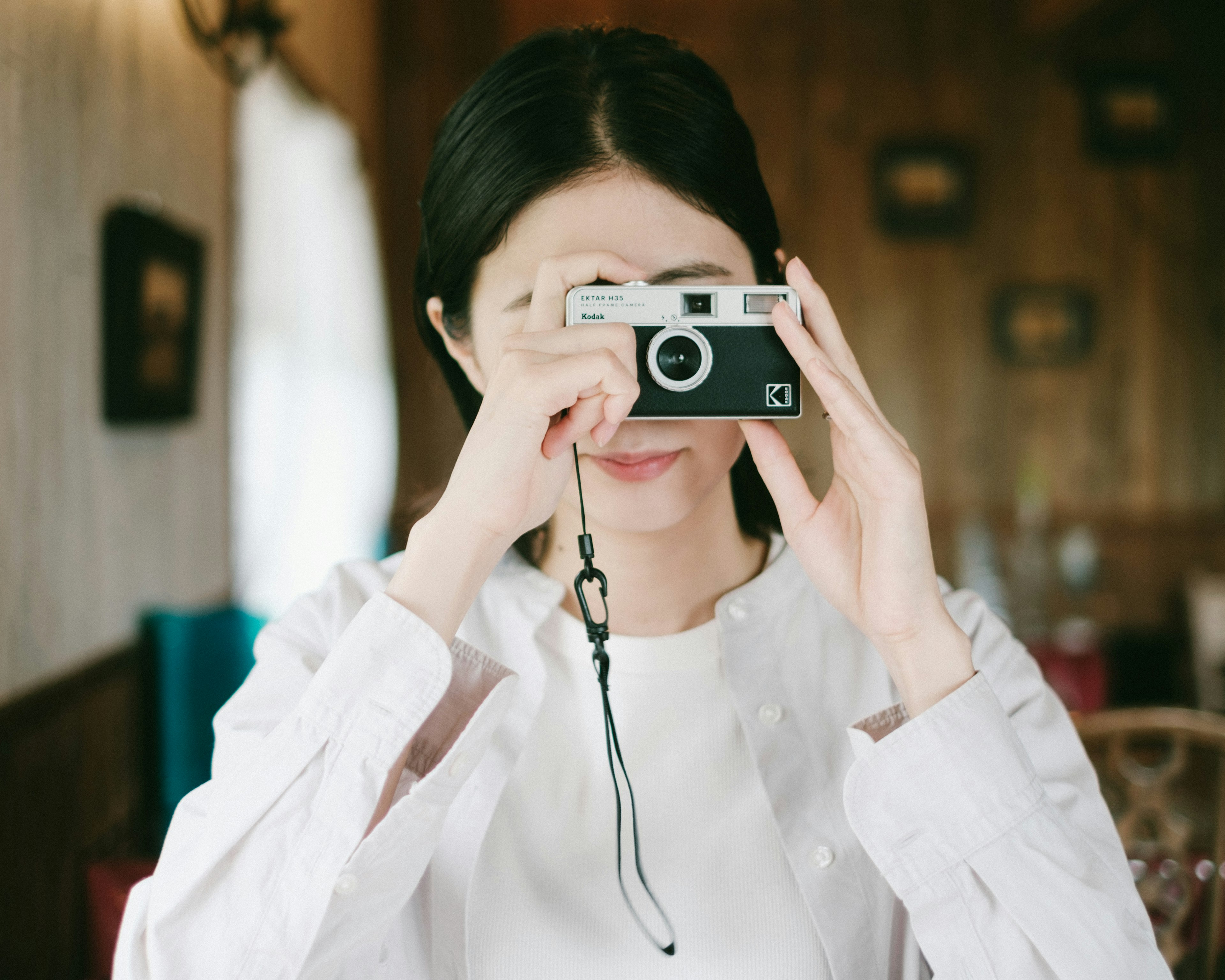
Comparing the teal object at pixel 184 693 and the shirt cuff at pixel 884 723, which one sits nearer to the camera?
the shirt cuff at pixel 884 723

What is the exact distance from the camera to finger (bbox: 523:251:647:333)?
83cm

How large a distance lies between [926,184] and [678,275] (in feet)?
12.2

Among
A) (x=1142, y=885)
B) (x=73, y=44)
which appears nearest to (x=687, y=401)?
(x=1142, y=885)

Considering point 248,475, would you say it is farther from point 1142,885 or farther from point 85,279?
point 1142,885

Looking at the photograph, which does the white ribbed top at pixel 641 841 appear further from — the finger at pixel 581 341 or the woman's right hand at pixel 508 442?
the finger at pixel 581 341

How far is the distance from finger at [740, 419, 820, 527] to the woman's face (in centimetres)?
4

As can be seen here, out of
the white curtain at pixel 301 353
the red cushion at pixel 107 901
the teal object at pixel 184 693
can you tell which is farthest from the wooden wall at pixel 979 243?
the red cushion at pixel 107 901

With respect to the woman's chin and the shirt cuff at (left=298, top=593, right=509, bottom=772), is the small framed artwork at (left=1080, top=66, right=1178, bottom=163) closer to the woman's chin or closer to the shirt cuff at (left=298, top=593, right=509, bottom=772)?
the woman's chin

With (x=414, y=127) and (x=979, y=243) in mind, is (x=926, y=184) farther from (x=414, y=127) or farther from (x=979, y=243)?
(x=414, y=127)

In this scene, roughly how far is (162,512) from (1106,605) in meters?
3.82

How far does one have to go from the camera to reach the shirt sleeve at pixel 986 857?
0.72 metres

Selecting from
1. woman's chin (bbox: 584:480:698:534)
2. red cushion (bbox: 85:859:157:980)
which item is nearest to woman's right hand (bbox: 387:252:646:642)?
woman's chin (bbox: 584:480:698:534)

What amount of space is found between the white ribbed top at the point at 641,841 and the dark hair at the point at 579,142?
406 mm

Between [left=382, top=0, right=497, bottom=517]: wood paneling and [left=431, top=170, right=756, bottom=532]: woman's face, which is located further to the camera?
[left=382, top=0, right=497, bottom=517]: wood paneling
